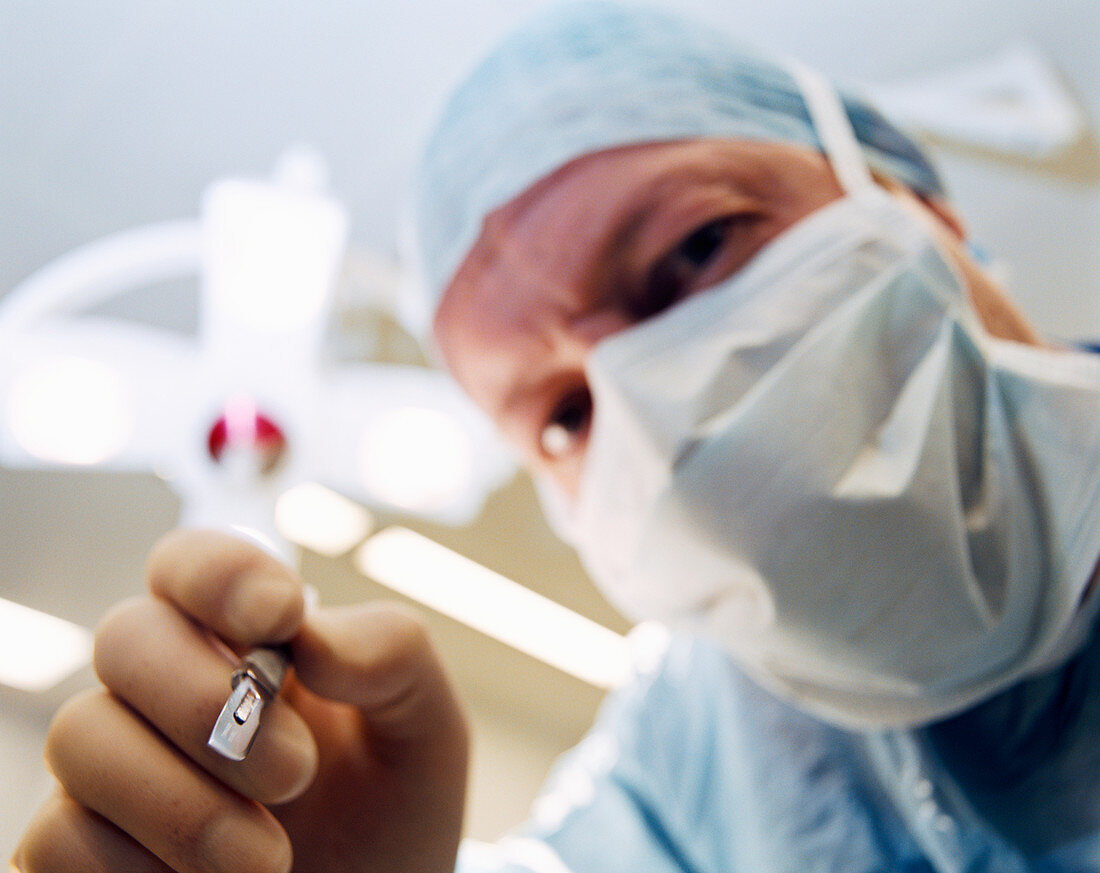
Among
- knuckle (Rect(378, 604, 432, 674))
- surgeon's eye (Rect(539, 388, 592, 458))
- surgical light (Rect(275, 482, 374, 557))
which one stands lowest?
surgical light (Rect(275, 482, 374, 557))

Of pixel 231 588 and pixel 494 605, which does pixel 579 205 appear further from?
pixel 494 605

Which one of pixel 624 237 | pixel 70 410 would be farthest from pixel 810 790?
pixel 70 410

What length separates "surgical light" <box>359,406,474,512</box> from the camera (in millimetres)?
897

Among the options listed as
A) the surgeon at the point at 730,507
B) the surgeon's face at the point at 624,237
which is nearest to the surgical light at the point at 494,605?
the surgeon at the point at 730,507

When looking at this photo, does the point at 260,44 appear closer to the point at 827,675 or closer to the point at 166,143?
the point at 166,143

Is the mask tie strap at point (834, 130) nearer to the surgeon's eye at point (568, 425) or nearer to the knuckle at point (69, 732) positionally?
the surgeon's eye at point (568, 425)

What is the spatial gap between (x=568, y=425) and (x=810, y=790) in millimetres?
507

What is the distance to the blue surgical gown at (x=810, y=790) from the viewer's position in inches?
28.6

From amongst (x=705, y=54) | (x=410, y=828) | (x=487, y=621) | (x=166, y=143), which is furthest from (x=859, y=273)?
(x=166, y=143)

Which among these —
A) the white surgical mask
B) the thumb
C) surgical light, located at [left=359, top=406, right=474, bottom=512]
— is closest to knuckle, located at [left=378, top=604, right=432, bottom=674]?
the thumb

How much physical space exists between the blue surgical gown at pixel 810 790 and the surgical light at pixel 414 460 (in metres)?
0.41

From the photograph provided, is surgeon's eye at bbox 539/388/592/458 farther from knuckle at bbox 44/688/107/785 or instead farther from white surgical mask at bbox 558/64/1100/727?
knuckle at bbox 44/688/107/785

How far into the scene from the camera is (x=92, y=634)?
1.42ft

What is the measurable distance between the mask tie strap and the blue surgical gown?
0.53m
